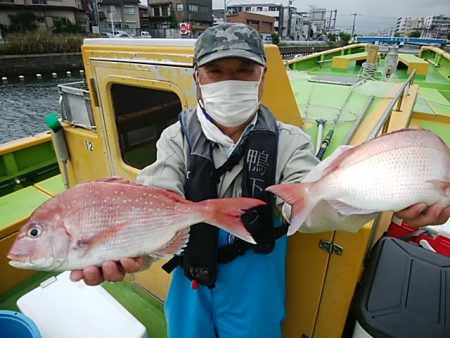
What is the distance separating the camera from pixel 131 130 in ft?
10.0

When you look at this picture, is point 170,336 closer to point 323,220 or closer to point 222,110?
point 323,220

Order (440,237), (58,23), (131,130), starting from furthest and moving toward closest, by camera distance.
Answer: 1. (58,23)
2. (131,130)
3. (440,237)

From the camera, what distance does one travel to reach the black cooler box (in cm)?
166

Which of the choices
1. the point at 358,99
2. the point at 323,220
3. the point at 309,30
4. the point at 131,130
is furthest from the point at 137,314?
the point at 309,30

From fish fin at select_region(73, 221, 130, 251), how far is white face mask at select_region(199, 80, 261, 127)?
77cm

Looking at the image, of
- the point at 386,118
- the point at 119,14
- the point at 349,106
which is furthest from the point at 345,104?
the point at 119,14

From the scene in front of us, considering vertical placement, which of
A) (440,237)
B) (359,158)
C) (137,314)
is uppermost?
(359,158)

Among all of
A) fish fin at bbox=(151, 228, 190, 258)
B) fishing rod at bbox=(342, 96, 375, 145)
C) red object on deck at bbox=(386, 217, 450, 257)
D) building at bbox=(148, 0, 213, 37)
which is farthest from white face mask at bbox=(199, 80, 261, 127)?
building at bbox=(148, 0, 213, 37)

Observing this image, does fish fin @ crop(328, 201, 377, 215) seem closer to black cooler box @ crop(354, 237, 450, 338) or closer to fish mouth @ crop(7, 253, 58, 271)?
black cooler box @ crop(354, 237, 450, 338)

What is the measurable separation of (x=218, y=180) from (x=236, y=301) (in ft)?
2.47

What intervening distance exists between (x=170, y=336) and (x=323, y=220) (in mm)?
1398

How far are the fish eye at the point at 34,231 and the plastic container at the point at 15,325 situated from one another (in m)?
1.25

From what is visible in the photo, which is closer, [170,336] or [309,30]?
[170,336]

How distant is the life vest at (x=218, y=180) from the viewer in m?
1.56
